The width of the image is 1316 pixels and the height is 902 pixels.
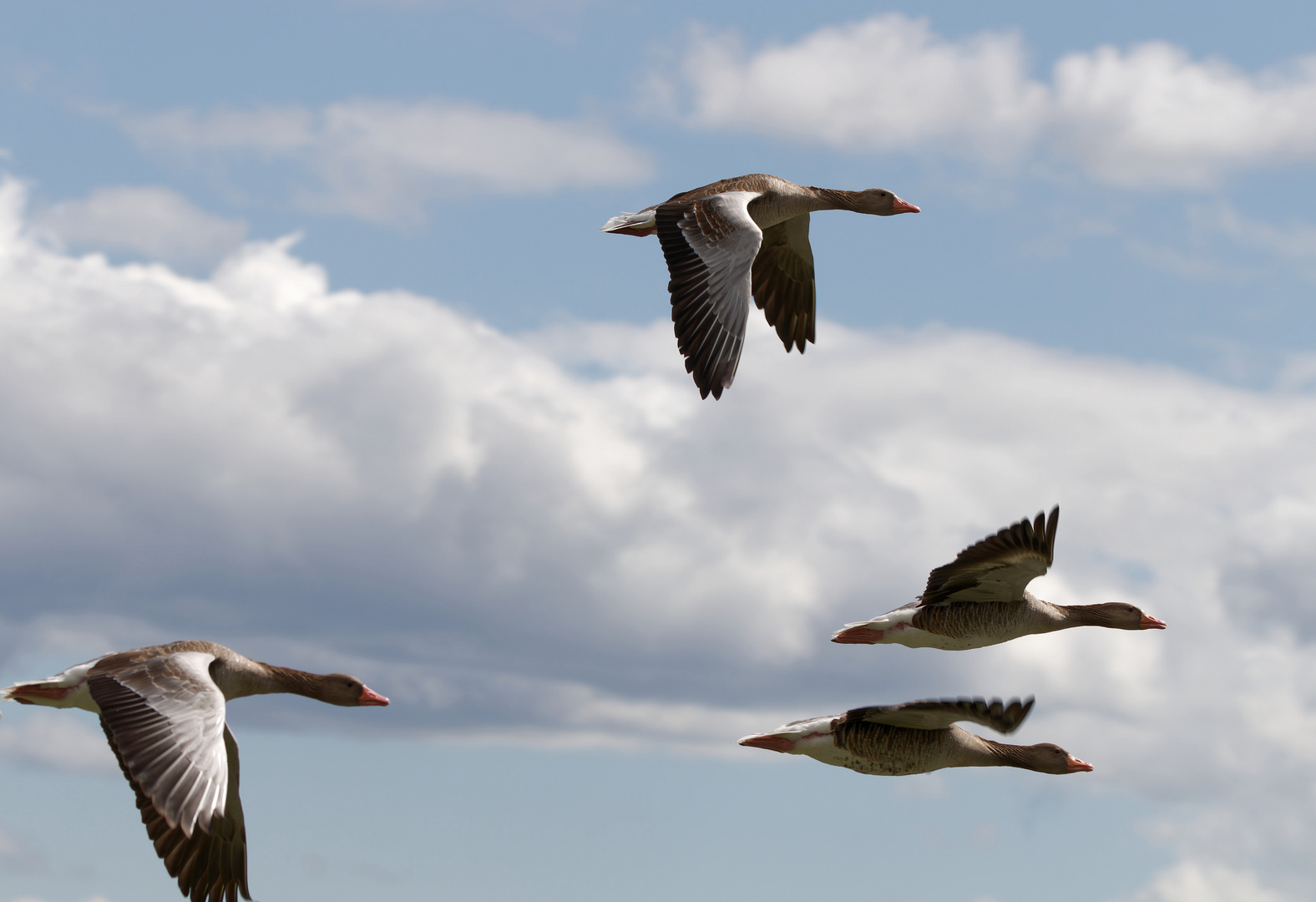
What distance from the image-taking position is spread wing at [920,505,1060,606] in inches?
664

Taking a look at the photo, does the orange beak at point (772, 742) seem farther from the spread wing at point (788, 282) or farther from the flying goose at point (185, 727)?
the spread wing at point (788, 282)

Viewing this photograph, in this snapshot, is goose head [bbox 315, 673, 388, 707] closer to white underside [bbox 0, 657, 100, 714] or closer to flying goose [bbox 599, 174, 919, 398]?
white underside [bbox 0, 657, 100, 714]

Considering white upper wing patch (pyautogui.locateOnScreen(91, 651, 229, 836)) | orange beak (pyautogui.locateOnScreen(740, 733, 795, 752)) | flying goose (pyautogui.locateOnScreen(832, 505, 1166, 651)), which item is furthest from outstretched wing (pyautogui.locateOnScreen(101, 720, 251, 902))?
flying goose (pyautogui.locateOnScreen(832, 505, 1166, 651))

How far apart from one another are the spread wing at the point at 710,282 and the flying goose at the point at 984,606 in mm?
3453

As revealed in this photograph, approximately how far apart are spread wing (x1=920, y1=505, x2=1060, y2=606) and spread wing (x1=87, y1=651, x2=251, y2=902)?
8.02 metres

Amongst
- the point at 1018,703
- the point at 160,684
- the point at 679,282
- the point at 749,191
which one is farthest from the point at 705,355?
the point at 160,684

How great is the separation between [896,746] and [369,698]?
6.18 meters

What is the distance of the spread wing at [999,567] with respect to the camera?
16859mm

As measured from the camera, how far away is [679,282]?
59.2ft

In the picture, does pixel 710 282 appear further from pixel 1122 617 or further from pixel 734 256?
pixel 1122 617

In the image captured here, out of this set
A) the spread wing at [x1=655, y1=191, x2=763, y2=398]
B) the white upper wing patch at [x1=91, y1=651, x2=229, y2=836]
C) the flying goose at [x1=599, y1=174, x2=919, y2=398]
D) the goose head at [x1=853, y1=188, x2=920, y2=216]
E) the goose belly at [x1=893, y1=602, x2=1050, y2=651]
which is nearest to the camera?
the white upper wing patch at [x1=91, y1=651, x2=229, y2=836]

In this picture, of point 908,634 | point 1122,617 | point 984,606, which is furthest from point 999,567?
point 1122,617

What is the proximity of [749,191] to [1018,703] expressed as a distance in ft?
29.6

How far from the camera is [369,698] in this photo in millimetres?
18547
